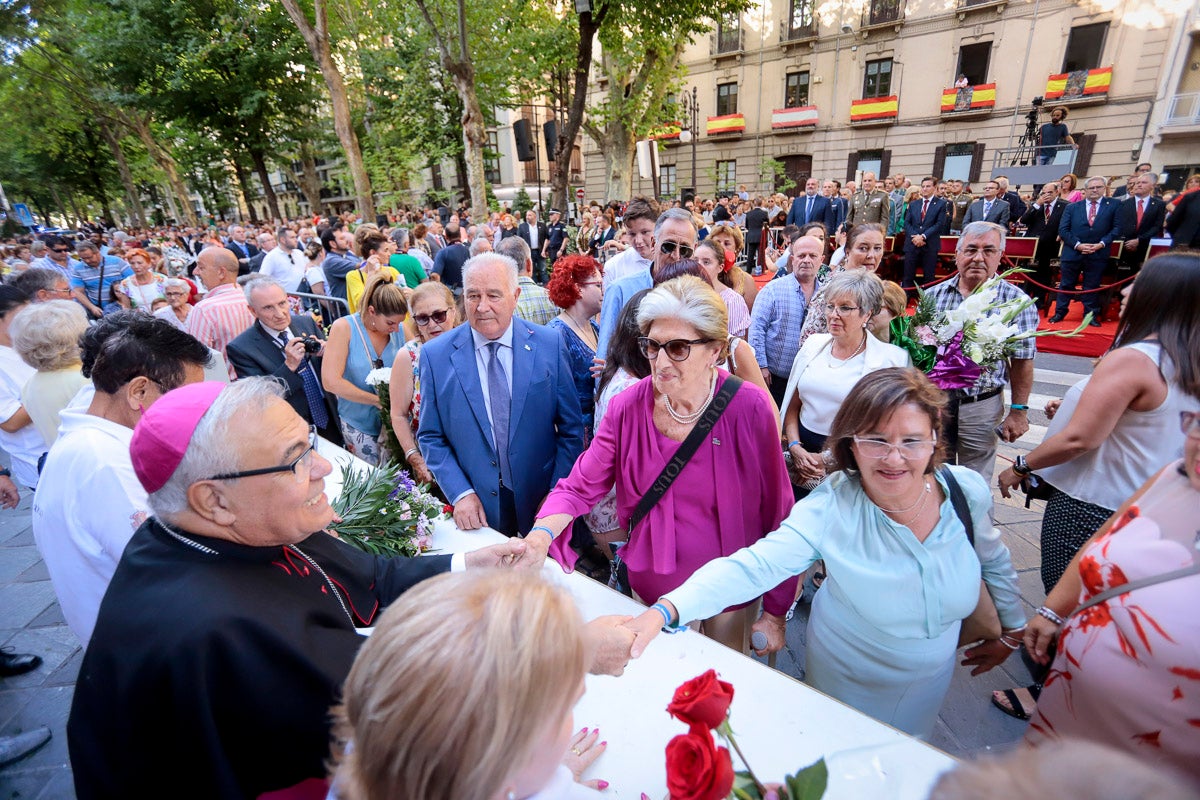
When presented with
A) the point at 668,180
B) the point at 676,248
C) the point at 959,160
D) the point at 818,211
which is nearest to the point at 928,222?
the point at 818,211

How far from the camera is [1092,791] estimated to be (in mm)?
555

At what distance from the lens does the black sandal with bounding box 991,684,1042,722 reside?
249 cm

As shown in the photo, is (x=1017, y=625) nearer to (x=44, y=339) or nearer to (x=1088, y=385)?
(x=1088, y=385)

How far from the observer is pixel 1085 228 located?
8656 millimetres

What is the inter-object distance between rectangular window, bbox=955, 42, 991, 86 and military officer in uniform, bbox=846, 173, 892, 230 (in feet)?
55.5

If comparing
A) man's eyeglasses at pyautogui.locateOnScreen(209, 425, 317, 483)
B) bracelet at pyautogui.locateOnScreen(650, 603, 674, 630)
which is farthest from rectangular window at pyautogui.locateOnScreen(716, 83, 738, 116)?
man's eyeglasses at pyautogui.locateOnScreen(209, 425, 317, 483)

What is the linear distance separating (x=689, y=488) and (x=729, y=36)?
32498 millimetres

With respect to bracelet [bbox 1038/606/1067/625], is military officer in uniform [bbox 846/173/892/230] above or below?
above

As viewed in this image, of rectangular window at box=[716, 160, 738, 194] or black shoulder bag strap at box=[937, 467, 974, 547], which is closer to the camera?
black shoulder bag strap at box=[937, 467, 974, 547]

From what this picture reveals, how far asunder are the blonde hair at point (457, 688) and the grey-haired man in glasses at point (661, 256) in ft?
9.54

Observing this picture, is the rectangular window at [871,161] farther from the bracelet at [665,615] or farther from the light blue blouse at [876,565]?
the bracelet at [665,615]

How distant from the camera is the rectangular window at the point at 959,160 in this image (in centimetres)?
2302

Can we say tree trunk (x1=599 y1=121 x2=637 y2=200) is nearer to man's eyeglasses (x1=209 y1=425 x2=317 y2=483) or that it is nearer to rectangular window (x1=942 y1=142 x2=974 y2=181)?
rectangular window (x1=942 y1=142 x2=974 y2=181)

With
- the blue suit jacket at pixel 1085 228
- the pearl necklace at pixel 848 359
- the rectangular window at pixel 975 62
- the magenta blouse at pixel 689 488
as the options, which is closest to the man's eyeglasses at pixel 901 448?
the magenta blouse at pixel 689 488
